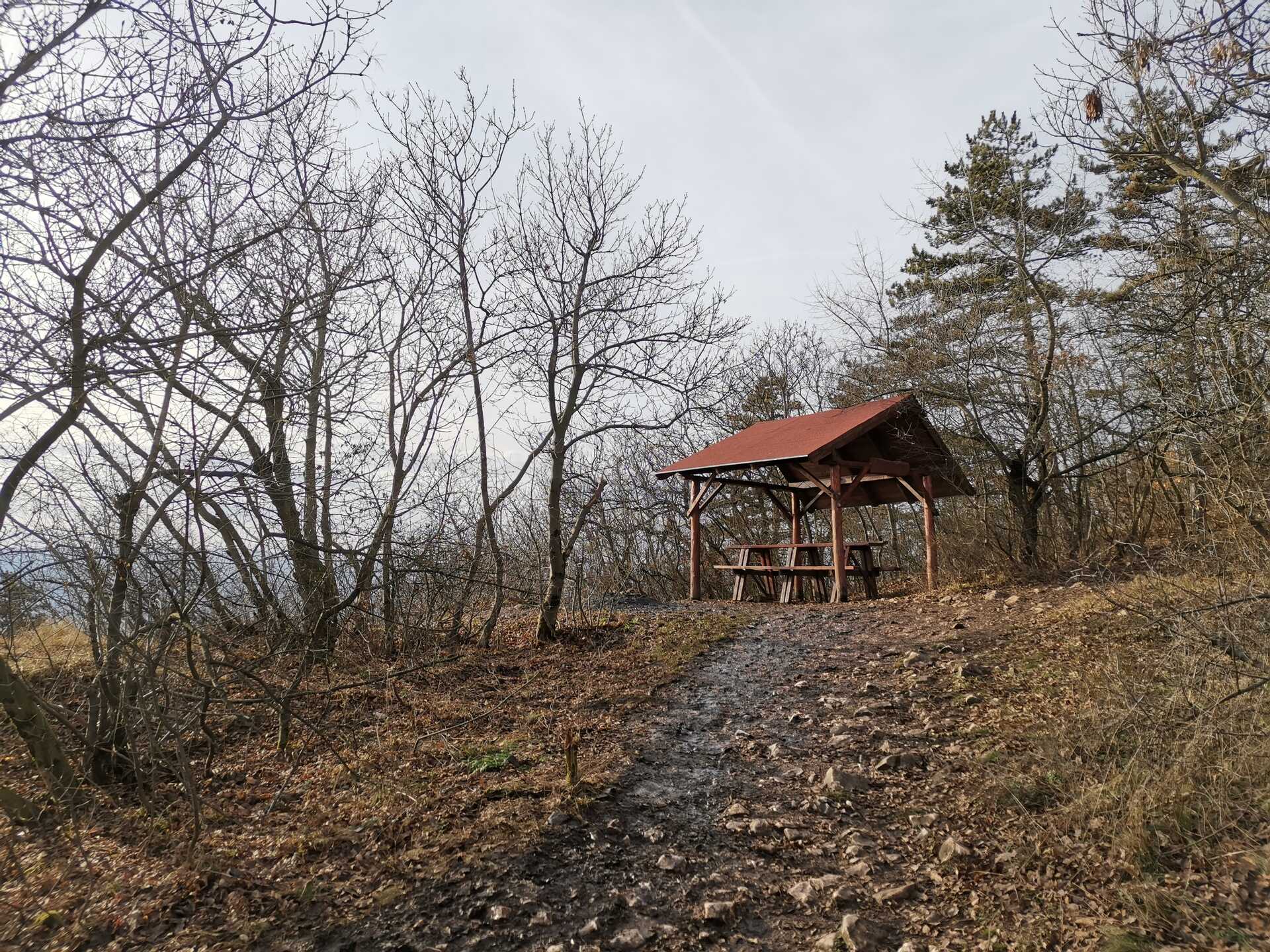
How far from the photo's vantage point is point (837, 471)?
11953 millimetres

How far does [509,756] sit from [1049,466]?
10132 mm

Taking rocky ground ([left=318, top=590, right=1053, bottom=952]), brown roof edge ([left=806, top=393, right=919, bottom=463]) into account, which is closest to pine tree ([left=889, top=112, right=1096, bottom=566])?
brown roof edge ([left=806, top=393, right=919, bottom=463])

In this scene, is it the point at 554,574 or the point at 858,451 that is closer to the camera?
the point at 554,574

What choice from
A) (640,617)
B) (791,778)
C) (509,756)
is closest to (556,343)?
(640,617)

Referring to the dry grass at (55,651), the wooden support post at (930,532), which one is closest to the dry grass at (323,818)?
the dry grass at (55,651)

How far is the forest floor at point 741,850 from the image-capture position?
11.3 feet

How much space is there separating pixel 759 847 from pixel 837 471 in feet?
27.5

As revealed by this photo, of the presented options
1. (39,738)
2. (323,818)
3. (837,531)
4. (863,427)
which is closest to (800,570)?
(837,531)

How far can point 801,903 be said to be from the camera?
12.2ft

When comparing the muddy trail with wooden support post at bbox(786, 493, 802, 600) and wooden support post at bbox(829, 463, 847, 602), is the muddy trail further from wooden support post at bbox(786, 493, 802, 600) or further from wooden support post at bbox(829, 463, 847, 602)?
wooden support post at bbox(786, 493, 802, 600)

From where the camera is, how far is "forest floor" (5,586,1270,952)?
3.46m

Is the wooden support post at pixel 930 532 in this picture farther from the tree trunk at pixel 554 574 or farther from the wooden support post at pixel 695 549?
the tree trunk at pixel 554 574

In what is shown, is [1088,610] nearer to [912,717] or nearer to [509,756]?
[912,717]

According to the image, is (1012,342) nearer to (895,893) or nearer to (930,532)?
(930,532)
